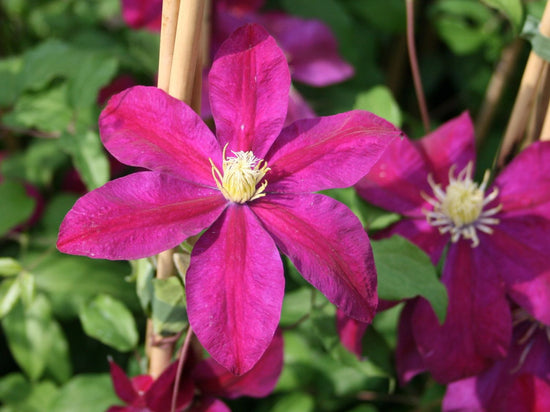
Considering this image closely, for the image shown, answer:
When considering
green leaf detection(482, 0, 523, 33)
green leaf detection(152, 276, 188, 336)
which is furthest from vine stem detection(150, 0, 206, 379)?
green leaf detection(482, 0, 523, 33)

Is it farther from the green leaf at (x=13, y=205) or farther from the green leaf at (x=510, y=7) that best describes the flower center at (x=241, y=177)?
the green leaf at (x=13, y=205)

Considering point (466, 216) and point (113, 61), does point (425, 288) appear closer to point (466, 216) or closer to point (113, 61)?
point (466, 216)

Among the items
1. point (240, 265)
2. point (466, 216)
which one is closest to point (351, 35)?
point (466, 216)

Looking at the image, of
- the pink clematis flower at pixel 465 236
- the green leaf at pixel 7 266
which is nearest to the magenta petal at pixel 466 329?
the pink clematis flower at pixel 465 236

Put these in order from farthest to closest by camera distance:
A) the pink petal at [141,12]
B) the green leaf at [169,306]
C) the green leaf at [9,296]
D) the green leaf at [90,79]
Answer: the pink petal at [141,12] < the green leaf at [90,79] < the green leaf at [9,296] < the green leaf at [169,306]

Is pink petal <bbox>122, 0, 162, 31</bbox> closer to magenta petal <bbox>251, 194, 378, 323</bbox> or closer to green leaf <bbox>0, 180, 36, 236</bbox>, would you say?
green leaf <bbox>0, 180, 36, 236</bbox>

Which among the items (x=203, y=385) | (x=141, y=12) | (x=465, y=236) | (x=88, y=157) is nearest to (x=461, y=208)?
(x=465, y=236)

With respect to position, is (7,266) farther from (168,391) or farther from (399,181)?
(399,181)
